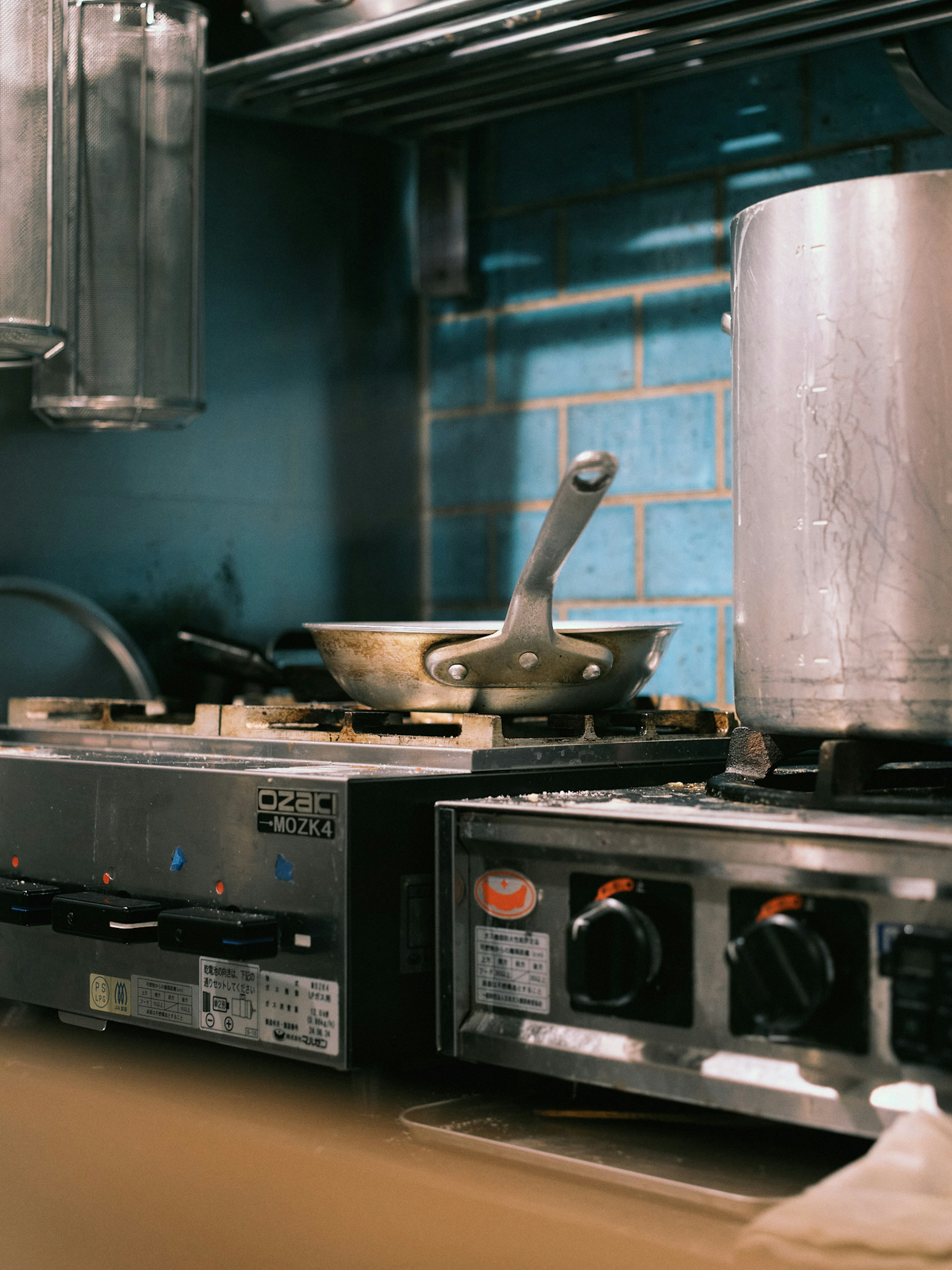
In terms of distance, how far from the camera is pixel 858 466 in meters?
0.87

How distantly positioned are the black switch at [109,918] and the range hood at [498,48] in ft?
3.15

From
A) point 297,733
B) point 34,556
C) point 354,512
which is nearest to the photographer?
point 297,733

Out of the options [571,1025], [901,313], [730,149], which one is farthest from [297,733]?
[730,149]

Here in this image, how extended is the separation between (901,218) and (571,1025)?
1.69 ft

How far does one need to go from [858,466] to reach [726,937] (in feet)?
0.94

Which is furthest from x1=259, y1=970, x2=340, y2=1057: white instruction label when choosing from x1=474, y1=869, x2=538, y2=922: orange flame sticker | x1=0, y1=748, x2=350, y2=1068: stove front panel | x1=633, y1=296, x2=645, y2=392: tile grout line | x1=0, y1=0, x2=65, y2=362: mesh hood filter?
x1=633, y1=296, x2=645, y2=392: tile grout line

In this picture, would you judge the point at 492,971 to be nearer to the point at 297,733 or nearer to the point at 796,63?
the point at 297,733

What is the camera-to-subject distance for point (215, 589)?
1.79 meters

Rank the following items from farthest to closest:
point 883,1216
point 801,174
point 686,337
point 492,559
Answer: point 492,559 < point 686,337 < point 801,174 < point 883,1216

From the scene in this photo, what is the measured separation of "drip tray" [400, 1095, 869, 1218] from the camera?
0.82 meters

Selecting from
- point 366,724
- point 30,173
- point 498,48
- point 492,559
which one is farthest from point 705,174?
point 366,724

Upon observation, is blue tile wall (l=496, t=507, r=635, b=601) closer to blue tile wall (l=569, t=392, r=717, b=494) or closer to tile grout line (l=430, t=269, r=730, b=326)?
blue tile wall (l=569, t=392, r=717, b=494)

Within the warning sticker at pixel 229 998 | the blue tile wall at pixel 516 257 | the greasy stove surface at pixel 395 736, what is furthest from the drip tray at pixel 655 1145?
the blue tile wall at pixel 516 257

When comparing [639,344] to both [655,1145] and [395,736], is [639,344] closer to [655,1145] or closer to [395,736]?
[395,736]
